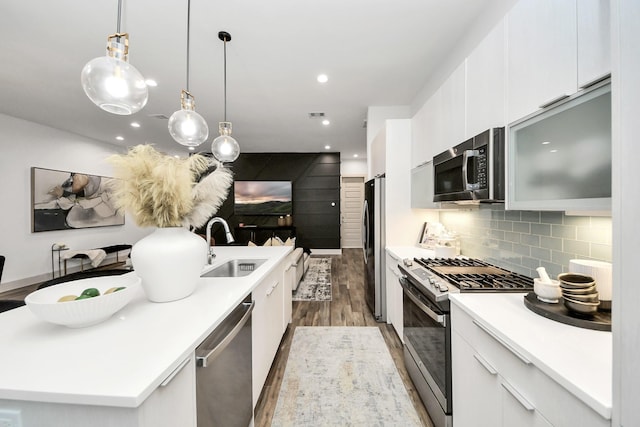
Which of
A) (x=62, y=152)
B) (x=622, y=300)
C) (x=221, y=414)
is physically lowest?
(x=221, y=414)

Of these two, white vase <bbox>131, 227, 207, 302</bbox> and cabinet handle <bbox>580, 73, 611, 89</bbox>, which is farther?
white vase <bbox>131, 227, 207, 302</bbox>

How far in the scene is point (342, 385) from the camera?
1878 millimetres

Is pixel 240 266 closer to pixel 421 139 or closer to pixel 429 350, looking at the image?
pixel 429 350

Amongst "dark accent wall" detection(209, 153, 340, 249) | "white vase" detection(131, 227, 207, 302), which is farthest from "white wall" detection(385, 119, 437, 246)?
"dark accent wall" detection(209, 153, 340, 249)

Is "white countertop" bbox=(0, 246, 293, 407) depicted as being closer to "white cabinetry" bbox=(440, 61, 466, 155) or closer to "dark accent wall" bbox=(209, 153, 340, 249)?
"white cabinetry" bbox=(440, 61, 466, 155)

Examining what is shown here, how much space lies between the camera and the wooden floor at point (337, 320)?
170 centimetres

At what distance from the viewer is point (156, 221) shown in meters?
1.14

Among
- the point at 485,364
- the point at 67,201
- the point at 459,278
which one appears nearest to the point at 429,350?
the point at 459,278

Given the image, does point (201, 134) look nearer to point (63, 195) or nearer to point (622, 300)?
point (622, 300)

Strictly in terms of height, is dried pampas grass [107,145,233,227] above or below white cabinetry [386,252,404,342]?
above

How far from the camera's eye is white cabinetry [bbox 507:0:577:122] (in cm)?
95

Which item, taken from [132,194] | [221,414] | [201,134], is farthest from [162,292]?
[201,134]

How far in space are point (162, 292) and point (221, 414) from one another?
1.81 feet

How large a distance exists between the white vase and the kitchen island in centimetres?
6
